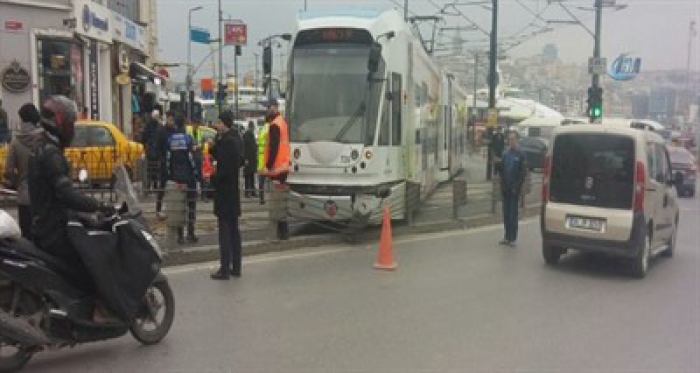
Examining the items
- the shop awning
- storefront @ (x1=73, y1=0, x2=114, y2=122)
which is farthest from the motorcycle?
the shop awning

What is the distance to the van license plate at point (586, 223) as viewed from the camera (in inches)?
404

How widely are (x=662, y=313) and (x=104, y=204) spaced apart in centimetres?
583

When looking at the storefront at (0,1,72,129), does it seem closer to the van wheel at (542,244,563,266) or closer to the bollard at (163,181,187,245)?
the bollard at (163,181,187,245)

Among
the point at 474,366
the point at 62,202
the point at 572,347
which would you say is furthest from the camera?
the point at 572,347

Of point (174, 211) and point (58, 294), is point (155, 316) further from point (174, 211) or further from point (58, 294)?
point (174, 211)

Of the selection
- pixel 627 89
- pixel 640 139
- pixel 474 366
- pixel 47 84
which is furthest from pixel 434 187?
pixel 627 89

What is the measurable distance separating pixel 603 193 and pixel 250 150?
8.05 metres

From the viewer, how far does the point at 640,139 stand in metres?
10.3

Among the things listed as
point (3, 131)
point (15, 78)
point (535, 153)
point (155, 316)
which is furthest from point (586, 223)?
point (535, 153)

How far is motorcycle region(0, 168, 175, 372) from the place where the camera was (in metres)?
5.25

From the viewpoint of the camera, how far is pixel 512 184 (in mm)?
12492

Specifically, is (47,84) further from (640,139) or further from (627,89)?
(627,89)

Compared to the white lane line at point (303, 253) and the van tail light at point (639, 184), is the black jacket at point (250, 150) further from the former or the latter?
the van tail light at point (639, 184)

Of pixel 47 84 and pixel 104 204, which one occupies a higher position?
pixel 47 84
